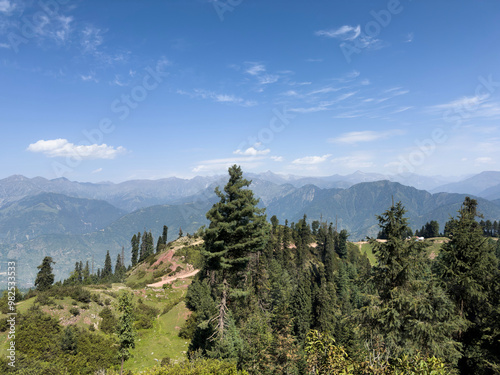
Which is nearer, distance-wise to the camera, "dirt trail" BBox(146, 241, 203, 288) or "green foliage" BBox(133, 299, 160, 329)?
"green foliage" BBox(133, 299, 160, 329)

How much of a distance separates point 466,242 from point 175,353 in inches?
1302

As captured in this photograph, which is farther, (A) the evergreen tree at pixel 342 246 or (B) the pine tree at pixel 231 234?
(A) the evergreen tree at pixel 342 246

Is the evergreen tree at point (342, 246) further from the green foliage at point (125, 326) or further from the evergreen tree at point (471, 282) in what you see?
the green foliage at point (125, 326)

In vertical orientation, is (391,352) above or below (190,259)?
above

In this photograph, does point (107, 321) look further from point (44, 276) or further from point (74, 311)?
point (44, 276)

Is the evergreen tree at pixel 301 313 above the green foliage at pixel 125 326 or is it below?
below

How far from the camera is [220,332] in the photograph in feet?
69.4

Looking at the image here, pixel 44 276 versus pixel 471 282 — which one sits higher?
pixel 471 282

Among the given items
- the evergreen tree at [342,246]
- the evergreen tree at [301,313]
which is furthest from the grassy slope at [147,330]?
the evergreen tree at [342,246]

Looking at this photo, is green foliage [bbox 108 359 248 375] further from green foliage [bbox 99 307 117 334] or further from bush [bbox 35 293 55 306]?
bush [bbox 35 293 55 306]

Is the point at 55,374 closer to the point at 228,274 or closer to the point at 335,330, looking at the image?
the point at 228,274

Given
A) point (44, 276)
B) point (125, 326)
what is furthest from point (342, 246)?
point (125, 326)

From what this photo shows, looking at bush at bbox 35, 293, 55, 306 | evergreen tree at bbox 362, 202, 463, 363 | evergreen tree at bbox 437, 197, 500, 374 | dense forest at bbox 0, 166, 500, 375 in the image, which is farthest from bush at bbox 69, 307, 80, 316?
evergreen tree at bbox 437, 197, 500, 374

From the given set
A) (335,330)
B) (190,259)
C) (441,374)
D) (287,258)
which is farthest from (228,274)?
(287,258)
